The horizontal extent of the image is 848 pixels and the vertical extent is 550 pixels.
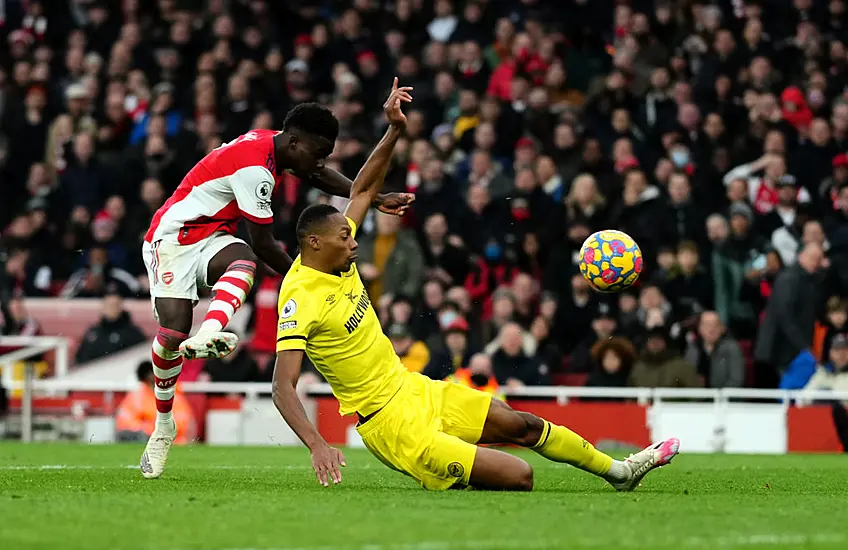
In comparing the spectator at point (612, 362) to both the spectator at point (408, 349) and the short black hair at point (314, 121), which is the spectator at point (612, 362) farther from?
the short black hair at point (314, 121)

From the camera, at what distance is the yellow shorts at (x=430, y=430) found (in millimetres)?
8367

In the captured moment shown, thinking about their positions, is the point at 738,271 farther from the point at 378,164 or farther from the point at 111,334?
the point at 378,164

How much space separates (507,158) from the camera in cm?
1933

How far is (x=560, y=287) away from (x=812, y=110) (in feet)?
14.5

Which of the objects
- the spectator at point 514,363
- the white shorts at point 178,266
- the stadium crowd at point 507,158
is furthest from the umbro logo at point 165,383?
the spectator at point 514,363

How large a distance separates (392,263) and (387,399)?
379 inches

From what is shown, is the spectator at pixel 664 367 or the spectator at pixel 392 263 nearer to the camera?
the spectator at pixel 664 367

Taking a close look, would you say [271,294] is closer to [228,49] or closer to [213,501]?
[228,49]

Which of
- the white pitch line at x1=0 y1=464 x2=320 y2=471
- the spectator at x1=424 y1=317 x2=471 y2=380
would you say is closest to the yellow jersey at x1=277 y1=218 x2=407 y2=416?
the white pitch line at x1=0 y1=464 x2=320 y2=471

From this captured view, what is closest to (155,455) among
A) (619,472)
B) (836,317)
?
(619,472)

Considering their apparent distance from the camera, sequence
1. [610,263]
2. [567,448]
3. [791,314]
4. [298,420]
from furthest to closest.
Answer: [791,314] → [610,263] → [567,448] → [298,420]

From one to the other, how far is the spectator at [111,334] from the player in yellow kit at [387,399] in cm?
1029

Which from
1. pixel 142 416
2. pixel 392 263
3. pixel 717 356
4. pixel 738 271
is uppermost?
pixel 738 271

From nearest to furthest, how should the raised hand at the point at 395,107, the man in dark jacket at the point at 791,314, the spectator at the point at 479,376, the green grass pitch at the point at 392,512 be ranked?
the green grass pitch at the point at 392,512, the raised hand at the point at 395,107, the spectator at the point at 479,376, the man in dark jacket at the point at 791,314
